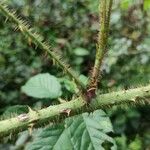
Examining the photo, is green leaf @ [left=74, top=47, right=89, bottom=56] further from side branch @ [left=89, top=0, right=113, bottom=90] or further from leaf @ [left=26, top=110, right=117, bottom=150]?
side branch @ [left=89, top=0, right=113, bottom=90]

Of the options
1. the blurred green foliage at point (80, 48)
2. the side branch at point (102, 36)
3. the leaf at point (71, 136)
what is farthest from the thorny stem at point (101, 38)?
the blurred green foliage at point (80, 48)

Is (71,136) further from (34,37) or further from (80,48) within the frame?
(80,48)

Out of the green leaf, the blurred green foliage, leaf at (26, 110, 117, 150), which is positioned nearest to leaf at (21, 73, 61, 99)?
leaf at (26, 110, 117, 150)

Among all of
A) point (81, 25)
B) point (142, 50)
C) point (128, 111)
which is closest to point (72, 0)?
point (81, 25)


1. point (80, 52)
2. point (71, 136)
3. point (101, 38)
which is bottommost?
point (71, 136)

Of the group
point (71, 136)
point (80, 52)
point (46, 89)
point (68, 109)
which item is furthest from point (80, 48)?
point (68, 109)

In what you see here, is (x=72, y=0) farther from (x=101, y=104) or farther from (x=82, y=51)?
(x=101, y=104)
